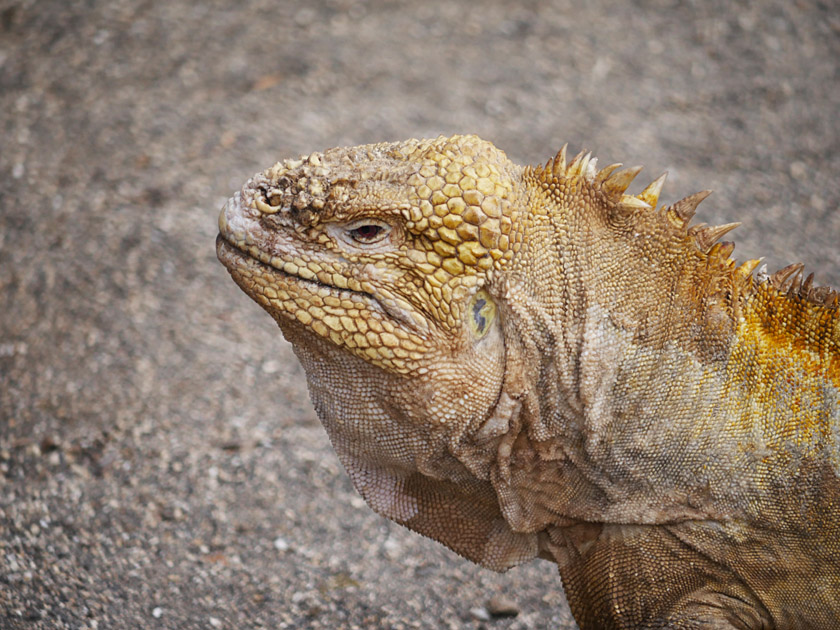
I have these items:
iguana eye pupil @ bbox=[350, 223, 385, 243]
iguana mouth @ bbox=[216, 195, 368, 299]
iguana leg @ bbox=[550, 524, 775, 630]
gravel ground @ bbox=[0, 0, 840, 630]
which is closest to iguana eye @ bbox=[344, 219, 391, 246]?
iguana eye pupil @ bbox=[350, 223, 385, 243]

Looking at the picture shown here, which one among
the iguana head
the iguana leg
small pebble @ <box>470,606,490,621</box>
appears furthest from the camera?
small pebble @ <box>470,606,490,621</box>

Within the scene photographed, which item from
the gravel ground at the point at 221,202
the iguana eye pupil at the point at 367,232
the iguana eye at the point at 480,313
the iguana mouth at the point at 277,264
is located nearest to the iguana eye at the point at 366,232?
the iguana eye pupil at the point at 367,232

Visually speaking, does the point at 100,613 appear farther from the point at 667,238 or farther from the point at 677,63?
the point at 677,63

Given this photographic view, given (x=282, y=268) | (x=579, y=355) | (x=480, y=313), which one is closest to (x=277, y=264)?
(x=282, y=268)

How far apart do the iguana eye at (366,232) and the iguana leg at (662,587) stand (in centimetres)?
138

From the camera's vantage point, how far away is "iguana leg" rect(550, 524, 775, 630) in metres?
3.01

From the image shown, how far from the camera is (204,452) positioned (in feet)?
16.9

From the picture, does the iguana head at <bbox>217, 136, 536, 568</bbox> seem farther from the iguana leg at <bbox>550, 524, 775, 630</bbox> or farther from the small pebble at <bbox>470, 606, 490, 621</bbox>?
the small pebble at <bbox>470, 606, 490, 621</bbox>

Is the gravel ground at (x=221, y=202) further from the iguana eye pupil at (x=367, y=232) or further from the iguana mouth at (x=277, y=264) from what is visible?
the iguana eye pupil at (x=367, y=232)

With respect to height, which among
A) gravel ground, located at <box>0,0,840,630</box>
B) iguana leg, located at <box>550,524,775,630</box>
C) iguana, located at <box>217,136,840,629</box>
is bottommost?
gravel ground, located at <box>0,0,840,630</box>

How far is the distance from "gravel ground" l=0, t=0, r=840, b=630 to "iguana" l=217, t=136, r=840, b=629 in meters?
1.58

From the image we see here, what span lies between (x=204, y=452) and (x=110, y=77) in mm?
4813

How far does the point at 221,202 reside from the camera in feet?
23.5

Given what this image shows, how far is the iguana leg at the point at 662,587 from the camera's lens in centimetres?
301
